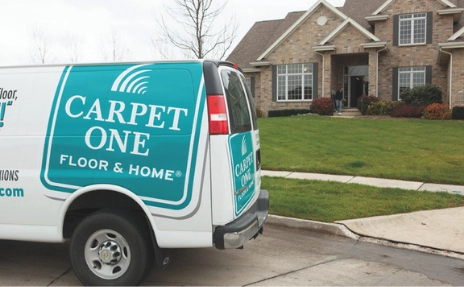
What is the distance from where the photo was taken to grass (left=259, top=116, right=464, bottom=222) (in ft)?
24.4

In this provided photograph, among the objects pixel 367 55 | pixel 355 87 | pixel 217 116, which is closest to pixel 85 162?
pixel 217 116

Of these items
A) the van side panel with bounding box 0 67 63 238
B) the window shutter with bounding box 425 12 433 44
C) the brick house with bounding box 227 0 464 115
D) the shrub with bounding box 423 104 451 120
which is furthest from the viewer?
the window shutter with bounding box 425 12 433 44

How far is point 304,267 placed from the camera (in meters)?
5.08

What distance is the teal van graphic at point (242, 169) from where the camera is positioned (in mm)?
4160

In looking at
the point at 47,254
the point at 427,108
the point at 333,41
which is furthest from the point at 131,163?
the point at 333,41

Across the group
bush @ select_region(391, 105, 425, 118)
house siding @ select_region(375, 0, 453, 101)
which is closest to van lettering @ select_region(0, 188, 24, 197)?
bush @ select_region(391, 105, 425, 118)

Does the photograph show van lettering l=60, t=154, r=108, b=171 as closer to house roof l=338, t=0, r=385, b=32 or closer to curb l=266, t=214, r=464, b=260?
curb l=266, t=214, r=464, b=260

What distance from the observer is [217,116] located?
158 inches

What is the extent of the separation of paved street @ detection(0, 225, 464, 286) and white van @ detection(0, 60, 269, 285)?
1.91 feet

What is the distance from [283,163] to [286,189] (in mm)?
2805

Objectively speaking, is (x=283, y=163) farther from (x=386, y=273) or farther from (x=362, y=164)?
(x=386, y=273)

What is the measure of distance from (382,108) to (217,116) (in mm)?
20938

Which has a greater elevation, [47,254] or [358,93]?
[358,93]

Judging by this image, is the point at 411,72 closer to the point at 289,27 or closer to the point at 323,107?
the point at 323,107
